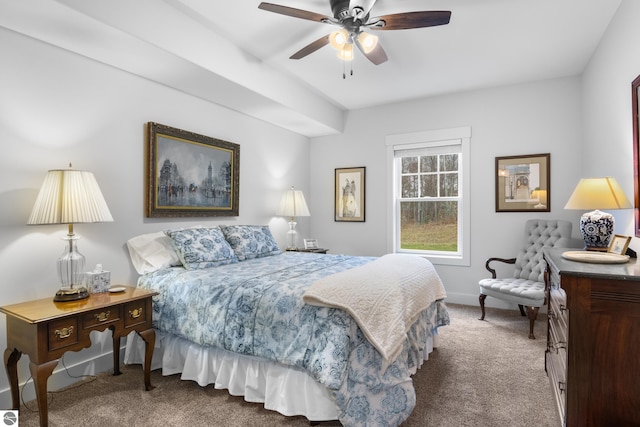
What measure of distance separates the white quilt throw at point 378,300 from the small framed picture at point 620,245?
1.20 metres

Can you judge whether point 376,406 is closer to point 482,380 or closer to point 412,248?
point 482,380

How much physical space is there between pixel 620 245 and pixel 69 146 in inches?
149

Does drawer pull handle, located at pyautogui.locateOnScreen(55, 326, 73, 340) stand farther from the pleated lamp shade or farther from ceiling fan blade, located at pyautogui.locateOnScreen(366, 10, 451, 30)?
ceiling fan blade, located at pyautogui.locateOnScreen(366, 10, 451, 30)

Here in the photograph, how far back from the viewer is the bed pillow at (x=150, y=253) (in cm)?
292

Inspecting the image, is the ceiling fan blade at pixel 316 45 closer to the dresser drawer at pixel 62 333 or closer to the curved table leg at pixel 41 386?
the dresser drawer at pixel 62 333

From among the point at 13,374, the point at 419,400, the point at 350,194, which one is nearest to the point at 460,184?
the point at 350,194

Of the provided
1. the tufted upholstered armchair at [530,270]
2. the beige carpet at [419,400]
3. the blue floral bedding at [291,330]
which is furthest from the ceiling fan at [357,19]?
the tufted upholstered armchair at [530,270]

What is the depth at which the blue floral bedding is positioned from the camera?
185cm

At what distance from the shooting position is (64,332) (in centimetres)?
199

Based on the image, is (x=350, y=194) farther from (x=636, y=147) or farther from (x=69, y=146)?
(x=69, y=146)

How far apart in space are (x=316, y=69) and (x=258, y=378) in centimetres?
309

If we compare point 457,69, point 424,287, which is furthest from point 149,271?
point 457,69

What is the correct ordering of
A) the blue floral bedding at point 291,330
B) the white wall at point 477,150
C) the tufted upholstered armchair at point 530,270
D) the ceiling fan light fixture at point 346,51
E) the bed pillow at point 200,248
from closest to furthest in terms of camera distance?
the blue floral bedding at point 291,330
the ceiling fan light fixture at point 346,51
the bed pillow at point 200,248
the tufted upholstered armchair at point 530,270
the white wall at point 477,150

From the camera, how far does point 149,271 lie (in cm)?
289
